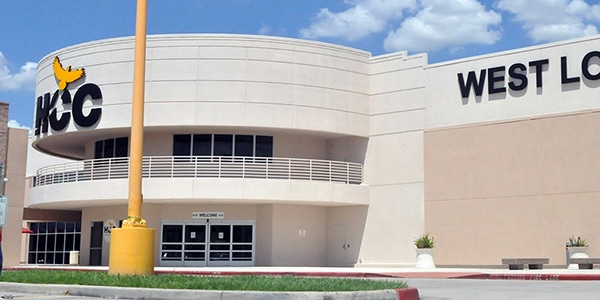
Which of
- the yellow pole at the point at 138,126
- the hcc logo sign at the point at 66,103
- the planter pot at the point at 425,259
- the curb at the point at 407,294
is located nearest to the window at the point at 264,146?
the hcc logo sign at the point at 66,103

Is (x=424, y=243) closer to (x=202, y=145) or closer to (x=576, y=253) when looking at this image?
(x=576, y=253)

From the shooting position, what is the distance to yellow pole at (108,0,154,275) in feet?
60.7

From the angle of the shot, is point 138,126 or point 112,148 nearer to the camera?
point 138,126

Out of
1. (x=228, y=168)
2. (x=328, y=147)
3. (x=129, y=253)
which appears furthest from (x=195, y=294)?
(x=328, y=147)

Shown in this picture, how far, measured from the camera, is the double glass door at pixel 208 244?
38.6 meters

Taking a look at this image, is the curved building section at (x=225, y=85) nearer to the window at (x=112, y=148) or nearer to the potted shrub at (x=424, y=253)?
the window at (x=112, y=148)

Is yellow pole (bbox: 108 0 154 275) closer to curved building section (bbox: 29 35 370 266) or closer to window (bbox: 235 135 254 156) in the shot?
curved building section (bbox: 29 35 370 266)

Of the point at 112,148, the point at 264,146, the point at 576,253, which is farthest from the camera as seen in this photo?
the point at 112,148

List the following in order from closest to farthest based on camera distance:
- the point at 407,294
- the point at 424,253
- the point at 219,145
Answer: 1. the point at 407,294
2. the point at 424,253
3. the point at 219,145

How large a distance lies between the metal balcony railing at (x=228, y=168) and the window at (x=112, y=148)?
1.83 feet

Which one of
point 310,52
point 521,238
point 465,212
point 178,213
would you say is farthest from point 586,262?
point 178,213

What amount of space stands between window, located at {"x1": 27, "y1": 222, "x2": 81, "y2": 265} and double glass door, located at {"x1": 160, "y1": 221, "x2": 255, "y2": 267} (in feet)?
54.0

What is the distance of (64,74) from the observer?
3909 cm

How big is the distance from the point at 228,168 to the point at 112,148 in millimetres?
6505
